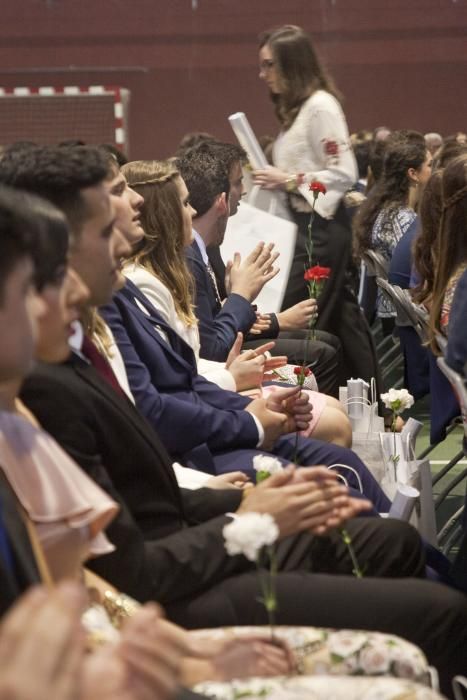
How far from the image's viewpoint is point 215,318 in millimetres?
4766

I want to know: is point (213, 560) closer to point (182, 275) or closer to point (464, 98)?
point (182, 275)

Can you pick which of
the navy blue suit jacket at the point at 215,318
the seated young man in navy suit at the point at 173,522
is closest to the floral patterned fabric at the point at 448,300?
the navy blue suit jacket at the point at 215,318

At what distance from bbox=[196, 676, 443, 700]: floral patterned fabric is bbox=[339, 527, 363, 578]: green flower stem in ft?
1.89

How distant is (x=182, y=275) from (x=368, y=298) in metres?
5.13

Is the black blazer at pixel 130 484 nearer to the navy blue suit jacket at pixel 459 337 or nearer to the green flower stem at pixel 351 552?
the green flower stem at pixel 351 552

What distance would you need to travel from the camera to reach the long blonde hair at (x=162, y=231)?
385cm

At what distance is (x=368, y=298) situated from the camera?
29.2 ft

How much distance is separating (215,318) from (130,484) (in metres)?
2.34

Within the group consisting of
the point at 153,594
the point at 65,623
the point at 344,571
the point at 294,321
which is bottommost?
the point at 294,321

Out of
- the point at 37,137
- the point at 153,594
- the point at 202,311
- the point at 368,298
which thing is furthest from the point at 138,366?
the point at 37,137

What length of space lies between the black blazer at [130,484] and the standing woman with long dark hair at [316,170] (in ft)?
11.4

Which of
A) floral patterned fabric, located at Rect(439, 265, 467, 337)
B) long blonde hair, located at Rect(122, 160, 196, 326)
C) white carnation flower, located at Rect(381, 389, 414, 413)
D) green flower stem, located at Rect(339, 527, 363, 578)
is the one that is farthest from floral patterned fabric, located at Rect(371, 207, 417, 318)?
green flower stem, located at Rect(339, 527, 363, 578)

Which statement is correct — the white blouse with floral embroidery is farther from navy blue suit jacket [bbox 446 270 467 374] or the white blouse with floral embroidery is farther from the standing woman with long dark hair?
navy blue suit jacket [bbox 446 270 467 374]

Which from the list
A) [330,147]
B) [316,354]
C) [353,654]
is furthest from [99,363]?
[330,147]
